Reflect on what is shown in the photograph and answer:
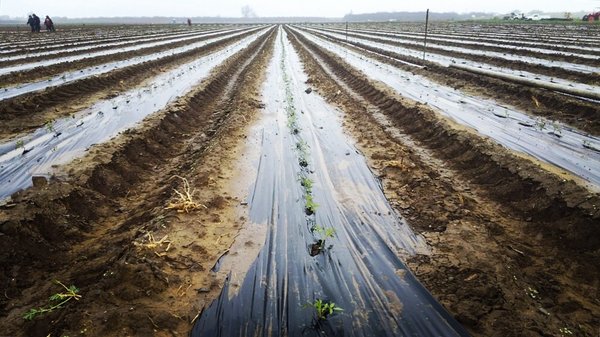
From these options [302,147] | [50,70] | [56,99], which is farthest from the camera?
[50,70]

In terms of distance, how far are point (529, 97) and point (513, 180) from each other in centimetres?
547

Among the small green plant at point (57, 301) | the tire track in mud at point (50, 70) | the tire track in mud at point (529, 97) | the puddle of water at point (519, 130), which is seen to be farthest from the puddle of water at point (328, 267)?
the tire track in mud at point (50, 70)

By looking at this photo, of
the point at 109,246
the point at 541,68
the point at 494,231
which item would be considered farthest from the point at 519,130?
the point at 109,246

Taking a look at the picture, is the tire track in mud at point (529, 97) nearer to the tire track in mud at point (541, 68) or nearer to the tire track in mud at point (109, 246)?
the tire track in mud at point (541, 68)

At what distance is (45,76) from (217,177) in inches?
430

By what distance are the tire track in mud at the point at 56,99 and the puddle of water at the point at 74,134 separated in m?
0.58

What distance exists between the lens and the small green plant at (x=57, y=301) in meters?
3.02

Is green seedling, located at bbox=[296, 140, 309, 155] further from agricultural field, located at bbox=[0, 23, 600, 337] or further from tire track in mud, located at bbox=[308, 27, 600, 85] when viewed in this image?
tire track in mud, located at bbox=[308, 27, 600, 85]

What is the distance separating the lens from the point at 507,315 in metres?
3.06

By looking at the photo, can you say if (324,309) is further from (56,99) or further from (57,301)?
(56,99)

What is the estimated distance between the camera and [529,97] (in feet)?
30.7

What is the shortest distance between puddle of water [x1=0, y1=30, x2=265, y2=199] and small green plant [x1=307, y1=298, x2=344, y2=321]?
4.84 metres

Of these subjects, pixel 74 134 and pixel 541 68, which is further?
pixel 541 68

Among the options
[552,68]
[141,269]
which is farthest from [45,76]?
[552,68]
